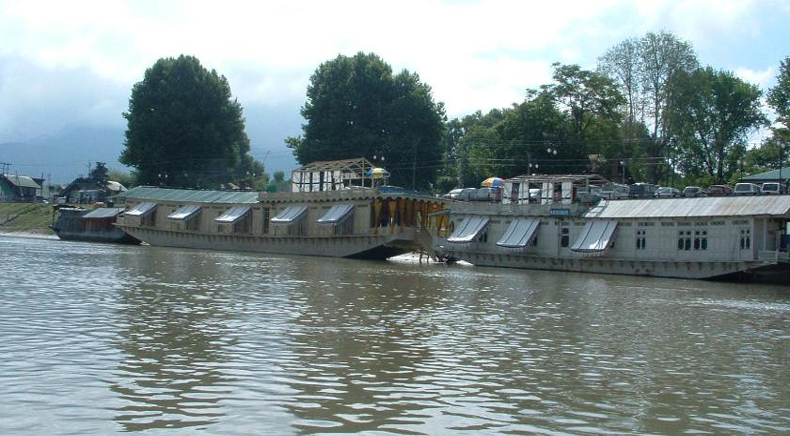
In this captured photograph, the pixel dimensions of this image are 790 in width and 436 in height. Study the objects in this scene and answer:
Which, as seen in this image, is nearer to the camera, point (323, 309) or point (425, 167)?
point (323, 309)

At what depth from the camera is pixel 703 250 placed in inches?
2158

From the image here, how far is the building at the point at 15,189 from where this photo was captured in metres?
→ 151

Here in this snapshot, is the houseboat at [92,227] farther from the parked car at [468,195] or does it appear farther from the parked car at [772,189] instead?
the parked car at [772,189]

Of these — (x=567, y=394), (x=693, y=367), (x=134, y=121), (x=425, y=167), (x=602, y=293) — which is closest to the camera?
(x=567, y=394)

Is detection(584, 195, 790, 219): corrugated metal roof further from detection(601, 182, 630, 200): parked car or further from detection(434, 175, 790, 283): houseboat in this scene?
detection(601, 182, 630, 200): parked car

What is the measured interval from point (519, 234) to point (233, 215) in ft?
108

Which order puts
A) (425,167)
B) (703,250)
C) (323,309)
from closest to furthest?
(323,309) → (703,250) → (425,167)

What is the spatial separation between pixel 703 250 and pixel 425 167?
52550mm

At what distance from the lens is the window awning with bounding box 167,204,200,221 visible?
8850 centimetres

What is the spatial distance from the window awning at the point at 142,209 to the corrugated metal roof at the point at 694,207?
163 ft

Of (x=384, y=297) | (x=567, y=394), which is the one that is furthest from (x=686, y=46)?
(x=567, y=394)

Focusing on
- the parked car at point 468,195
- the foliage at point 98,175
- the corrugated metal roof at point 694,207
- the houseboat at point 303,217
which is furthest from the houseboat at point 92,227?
the corrugated metal roof at point 694,207

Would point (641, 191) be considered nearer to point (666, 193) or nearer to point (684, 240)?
point (666, 193)

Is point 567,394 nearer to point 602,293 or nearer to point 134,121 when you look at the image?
point 602,293
